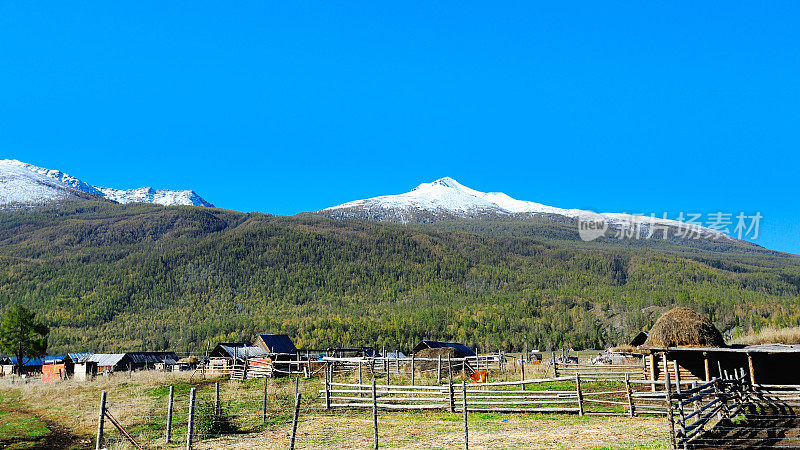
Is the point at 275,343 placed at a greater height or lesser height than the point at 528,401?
greater

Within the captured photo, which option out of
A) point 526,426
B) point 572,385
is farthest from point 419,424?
point 572,385

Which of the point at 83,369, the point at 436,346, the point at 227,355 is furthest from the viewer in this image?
the point at 83,369

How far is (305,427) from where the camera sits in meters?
21.6

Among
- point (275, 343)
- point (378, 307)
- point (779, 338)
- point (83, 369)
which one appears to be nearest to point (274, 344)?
point (275, 343)

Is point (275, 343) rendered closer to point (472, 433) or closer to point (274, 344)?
point (274, 344)

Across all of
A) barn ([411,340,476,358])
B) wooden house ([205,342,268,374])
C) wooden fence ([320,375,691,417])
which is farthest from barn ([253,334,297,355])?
wooden fence ([320,375,691,417])

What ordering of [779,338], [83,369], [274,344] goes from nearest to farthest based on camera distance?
1. [779,338]
2. [274,344]
3. [83,369]

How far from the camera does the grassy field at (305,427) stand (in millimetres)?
17641

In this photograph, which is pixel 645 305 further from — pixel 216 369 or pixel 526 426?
pixel 526 426

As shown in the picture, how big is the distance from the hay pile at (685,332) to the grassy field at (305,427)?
663cm

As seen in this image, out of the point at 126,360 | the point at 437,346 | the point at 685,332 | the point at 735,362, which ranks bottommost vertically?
the point at 126,360

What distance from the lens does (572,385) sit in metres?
34.4

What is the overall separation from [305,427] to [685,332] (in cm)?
1838

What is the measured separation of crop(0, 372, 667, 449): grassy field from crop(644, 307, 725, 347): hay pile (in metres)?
6.63
